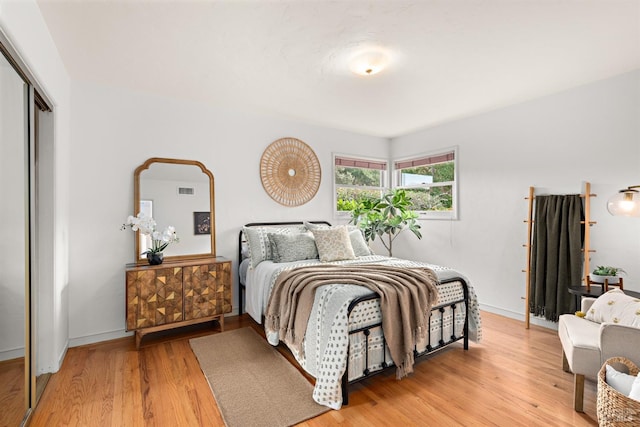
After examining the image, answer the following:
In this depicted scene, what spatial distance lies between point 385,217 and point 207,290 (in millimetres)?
2715

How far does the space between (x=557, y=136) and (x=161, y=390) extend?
440 centimetres

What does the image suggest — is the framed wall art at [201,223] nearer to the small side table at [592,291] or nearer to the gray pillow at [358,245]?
the gray pillow at [358,245]

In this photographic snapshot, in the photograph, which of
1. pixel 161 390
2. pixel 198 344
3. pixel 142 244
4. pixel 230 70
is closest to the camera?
pixel 161 390

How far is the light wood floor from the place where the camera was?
78.3 inches

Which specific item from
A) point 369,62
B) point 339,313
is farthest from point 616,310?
point 369,62

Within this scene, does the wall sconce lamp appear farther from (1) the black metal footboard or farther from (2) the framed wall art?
(2) the framed wall art

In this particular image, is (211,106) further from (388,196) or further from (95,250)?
(388,196)

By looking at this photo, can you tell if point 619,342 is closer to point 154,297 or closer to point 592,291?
point 592,291

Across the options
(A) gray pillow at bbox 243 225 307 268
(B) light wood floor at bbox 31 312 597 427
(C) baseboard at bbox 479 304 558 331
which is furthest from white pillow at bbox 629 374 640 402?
(A) gray pillow at bbox 243 225 307 268

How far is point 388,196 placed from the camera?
16.1ft

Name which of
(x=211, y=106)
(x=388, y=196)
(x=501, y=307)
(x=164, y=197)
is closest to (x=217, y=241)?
(x=164, y=197)

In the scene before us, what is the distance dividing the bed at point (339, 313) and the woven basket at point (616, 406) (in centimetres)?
104

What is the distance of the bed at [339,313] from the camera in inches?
82.8

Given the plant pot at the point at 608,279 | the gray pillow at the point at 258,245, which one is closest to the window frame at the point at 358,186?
the gray pillow at the point at 258,245
